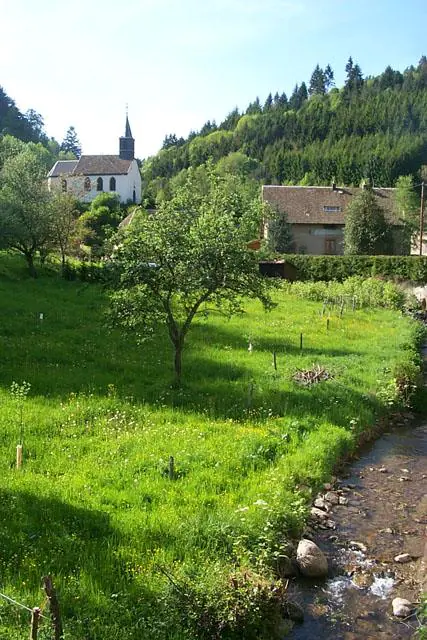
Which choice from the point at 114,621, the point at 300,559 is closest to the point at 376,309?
the point at 300,559

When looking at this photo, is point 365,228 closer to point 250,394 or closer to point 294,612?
point 250,394

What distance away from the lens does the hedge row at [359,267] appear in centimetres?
5050

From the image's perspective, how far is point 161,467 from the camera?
11445 mm

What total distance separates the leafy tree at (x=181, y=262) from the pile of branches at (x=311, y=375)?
2.95 m

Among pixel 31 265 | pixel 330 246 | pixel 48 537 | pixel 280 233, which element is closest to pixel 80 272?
pixel 31 265

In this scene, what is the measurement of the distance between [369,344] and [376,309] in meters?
12.6

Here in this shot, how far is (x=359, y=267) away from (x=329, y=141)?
100139 mm

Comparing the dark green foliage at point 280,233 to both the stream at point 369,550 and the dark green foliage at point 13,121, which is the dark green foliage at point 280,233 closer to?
the stream at point 369,550

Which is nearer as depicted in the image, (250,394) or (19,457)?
(19,457)

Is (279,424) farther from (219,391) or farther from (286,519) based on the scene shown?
(286,519)

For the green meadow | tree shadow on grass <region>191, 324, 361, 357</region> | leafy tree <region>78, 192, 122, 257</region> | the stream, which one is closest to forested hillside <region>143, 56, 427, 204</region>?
leafy tree <region>78, 192, 122, 257</region>

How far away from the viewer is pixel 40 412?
14.2 metres

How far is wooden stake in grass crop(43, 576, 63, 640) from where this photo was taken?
5.90m

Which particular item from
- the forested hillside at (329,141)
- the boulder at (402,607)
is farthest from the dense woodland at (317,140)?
the boulder at (402,607)
